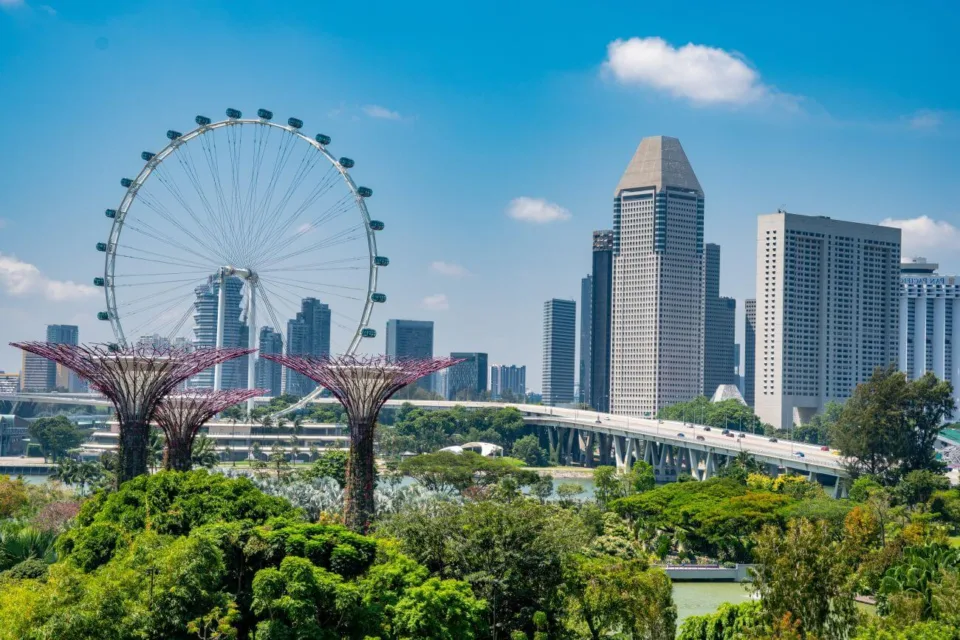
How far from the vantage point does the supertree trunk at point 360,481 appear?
59906mm

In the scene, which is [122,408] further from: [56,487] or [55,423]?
[55,423]

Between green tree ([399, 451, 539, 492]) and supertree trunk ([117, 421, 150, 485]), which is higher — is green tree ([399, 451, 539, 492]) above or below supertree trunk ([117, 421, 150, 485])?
below

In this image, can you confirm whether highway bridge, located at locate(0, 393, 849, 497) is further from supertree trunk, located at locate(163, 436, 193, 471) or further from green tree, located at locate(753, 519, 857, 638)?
green tree, located at locate(753, 519, 857, 638)

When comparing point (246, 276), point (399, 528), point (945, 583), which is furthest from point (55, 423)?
point (945, 583)

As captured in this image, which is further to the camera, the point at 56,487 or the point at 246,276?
the point at 246,276

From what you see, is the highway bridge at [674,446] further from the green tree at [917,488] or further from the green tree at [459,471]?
the green tree at [459,471]

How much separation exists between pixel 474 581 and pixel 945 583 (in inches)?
688

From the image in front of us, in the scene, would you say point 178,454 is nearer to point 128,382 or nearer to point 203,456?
point 128,382

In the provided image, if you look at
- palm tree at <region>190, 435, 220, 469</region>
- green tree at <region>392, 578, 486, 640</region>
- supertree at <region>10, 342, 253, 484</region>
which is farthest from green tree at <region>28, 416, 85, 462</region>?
green tree at <region>392, 578, 486, 640</region>

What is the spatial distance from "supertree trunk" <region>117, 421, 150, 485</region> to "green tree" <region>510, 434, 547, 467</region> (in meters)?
116

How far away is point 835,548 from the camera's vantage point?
35.1 meters

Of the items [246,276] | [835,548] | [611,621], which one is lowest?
[611,621]

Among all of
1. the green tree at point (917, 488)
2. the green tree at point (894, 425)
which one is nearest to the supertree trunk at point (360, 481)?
the green tree at point (917, 488)

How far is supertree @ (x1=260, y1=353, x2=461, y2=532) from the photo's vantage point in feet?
198
